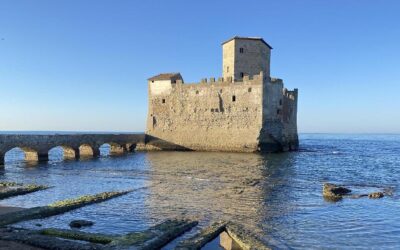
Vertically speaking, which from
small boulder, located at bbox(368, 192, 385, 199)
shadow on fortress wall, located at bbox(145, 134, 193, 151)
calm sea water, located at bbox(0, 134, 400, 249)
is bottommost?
calm sea water, located at bbox(0, 134, 400, 249)

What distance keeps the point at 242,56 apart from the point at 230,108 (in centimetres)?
712

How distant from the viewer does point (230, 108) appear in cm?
4459

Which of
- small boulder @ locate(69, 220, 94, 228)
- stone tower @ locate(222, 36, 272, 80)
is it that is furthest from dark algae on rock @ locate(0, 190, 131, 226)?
stone tower @ locate(222, 36, 272, 80)

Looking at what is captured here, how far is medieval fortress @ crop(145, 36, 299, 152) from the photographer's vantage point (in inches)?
1670

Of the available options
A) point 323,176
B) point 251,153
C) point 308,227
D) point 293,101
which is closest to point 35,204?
point 308,227

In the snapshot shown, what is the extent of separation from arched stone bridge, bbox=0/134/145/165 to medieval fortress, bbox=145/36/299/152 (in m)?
3.26

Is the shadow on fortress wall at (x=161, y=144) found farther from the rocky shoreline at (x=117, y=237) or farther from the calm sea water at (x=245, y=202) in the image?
the rocky shoreline at (x=117, y=237)

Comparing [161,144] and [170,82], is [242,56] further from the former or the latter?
[161,144]

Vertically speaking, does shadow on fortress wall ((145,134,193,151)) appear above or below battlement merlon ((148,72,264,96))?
below

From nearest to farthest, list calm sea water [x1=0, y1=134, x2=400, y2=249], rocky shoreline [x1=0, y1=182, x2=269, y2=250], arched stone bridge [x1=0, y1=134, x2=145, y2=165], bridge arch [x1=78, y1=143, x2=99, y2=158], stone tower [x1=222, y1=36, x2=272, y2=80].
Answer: rocky shoreline [x1=0, y1=182, x2=269, y2=250]
calm sea water [x1=0, y1=134, x2=400, y2=249]
arched stone bridge [x1=0, y1=134, x2=145, y2=165]
bridge arch [x1=78, y1=143, x2=99, y2=158]
stone tower [x1=222, y1=36, x2=272, y2=80]

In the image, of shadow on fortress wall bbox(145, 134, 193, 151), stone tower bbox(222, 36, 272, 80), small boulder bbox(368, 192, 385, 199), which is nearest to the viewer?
small boulder bbox(368, 192, 385, 199)

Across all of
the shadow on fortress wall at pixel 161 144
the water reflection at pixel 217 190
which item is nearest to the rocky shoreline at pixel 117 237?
the water reflection at pixel 217 190

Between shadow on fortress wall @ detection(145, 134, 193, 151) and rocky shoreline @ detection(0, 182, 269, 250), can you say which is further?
shadow on fortress wall @ detection(145, 134, 193, 151)

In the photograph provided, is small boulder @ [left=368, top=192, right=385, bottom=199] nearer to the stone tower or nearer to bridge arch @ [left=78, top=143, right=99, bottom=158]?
the stone tower
